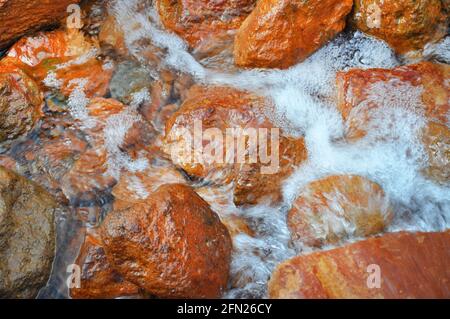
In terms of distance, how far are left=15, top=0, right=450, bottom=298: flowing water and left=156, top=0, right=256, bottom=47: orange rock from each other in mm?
137

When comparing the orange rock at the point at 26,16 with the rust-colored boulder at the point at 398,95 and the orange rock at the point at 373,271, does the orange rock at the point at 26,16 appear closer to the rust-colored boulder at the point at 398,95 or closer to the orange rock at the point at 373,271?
the rust-colored boulder at the point at 398,95

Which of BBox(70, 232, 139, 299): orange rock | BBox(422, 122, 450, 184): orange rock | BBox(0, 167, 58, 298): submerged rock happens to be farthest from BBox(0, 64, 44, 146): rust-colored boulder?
BBox(422, 122, 450, 184): orange rock

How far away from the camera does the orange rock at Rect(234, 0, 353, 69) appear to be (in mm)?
3475

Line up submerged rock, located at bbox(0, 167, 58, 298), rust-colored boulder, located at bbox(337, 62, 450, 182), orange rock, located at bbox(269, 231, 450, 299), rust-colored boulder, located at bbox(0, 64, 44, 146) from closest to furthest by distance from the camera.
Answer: orange rock, located at bbox(269, 231, 450, 299), submerged rock, located at bbox(0, 167, 58, 298), rust-colored boulder, located at bbox(337, 62, 450, 182), rust-colored boulder, located at bbox(0, 64, 44, 146)

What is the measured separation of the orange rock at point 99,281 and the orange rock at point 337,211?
1.19 m

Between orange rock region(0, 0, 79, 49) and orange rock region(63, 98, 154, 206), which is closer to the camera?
orange rock region(63, 98, 154, 206)

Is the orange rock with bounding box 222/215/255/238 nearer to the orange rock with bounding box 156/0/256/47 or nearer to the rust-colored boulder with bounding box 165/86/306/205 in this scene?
the rust-colored boulder with bounding box 165/86/306/205

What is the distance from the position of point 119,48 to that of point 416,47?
2575 millimetres

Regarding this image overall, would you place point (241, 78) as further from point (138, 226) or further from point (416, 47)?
point (138, 226)

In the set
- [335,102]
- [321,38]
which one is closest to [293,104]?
[335,102]

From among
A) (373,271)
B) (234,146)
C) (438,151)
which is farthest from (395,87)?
(373,271)

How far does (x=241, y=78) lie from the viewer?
384 centimetres

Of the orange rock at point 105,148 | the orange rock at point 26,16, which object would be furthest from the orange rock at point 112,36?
the orange rock at point 105,148

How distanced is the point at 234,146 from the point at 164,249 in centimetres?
99
